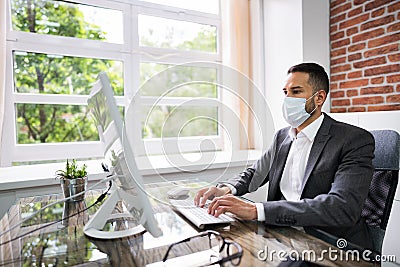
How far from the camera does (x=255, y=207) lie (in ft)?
3.39

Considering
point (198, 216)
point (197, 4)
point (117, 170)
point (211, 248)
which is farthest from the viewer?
point (197, 4)

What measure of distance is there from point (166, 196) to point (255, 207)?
50 cm

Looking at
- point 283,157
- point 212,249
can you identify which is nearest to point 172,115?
point 283,157

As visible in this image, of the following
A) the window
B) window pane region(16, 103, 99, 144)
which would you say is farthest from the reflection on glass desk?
window pane region(16, 103, 99, 144)

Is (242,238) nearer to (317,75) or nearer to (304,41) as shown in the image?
(317,75)

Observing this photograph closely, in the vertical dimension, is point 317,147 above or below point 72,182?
above

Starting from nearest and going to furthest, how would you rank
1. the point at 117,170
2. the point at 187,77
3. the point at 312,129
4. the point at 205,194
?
the point at 117,170
the point at 205,194
the point at 312,129
the point at 187,77

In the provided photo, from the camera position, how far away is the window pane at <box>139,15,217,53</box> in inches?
107

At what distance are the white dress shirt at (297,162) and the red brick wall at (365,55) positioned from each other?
1.04 m

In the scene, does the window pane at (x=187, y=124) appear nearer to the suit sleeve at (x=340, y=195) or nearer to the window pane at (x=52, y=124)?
the window pane at (x=52, y=124)

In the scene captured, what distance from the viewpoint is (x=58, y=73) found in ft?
8.06

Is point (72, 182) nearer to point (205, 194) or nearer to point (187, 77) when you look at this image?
point (205, 194)

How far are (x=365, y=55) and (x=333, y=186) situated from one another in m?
1.55

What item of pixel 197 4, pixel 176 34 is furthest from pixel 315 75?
pixel 197 4
